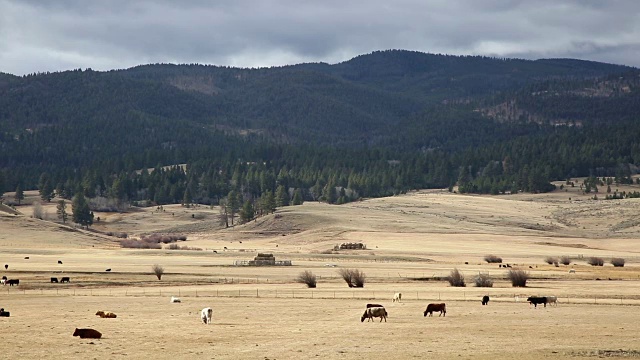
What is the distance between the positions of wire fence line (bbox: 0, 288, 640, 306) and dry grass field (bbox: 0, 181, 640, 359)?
0.58ft

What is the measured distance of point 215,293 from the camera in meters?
62.9

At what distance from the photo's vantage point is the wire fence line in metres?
58.5

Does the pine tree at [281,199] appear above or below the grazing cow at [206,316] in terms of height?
above

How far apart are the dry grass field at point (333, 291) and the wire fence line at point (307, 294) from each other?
0.58 feet

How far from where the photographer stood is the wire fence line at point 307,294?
58531 millimetres

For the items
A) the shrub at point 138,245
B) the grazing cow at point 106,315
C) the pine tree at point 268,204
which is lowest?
the shrub at point 138,245

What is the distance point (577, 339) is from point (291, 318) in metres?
14.3

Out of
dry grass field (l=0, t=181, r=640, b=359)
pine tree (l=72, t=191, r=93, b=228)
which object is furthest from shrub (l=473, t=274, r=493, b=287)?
pine tree (l=72, t=191, r=93, b=228)

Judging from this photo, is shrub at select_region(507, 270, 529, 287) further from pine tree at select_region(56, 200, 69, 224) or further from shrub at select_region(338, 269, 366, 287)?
pine tree at select_region(56, 200, 69, 224)

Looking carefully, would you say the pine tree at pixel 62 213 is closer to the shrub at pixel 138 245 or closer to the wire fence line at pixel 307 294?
the shrub at pixel 138 245

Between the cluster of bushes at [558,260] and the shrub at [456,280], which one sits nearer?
the shrub at [456,280]

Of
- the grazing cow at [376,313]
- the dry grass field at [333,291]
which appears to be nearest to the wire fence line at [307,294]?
the dry grass field at [333,291]

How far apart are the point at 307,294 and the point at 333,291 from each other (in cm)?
346

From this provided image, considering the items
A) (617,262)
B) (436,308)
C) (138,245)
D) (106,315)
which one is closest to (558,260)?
(617,262)
